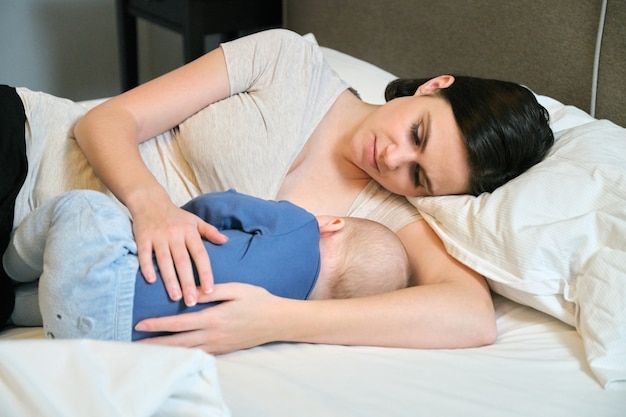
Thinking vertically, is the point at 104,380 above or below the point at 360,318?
above

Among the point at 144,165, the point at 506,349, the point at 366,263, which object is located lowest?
the point at 506,349

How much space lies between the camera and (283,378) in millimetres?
854

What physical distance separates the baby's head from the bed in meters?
0.11

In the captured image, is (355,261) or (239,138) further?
(239,138)

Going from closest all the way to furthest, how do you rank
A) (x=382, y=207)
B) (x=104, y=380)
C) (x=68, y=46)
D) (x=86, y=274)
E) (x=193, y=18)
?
(x=104, y=380)
(x=86, y=274)
(x=382, y=207)
(x=193, y=18)
(x=68, y=46)

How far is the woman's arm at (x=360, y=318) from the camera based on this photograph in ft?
2.87

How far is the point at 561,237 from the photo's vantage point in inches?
40.7

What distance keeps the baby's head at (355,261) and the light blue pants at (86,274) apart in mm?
300

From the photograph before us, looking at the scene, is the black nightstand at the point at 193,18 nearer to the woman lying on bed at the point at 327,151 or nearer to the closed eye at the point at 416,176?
the woman lying on bed at the point at 327,151

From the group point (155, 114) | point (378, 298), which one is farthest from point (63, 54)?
point (378, 298)

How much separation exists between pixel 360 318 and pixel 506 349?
0.77 ft

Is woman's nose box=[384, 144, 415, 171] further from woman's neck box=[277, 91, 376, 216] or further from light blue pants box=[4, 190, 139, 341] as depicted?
light blue pants box=[4, 190, 139, 341]

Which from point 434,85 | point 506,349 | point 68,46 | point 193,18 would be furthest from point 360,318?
point 68,46

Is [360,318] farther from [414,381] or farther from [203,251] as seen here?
[203,251]
